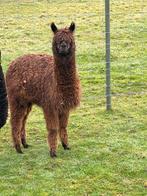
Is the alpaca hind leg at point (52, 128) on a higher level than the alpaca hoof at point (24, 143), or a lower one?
higher

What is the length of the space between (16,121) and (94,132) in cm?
141

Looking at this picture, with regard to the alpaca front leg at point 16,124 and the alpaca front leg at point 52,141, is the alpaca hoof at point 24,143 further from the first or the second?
the alpaca front leg at point 52,141

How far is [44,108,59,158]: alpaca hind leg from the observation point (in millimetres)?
7238

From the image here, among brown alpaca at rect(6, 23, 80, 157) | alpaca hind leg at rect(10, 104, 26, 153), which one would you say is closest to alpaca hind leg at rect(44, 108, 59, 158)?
brown alpaca at rect(6, 23, 80, 157)

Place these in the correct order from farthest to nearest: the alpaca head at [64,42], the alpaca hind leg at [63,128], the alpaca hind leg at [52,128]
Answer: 1. the alpaca hind leg at [63,128]
2. the alpaca hind leg at [52,128]
3. the alpaca head at [64,42]

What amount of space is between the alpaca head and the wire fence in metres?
2.39

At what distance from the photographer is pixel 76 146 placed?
25.6ft

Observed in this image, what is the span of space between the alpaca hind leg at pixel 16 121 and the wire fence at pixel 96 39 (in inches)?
94.2

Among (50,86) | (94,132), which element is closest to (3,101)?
(50,86)

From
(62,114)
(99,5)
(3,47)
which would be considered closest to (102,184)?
(62,114)

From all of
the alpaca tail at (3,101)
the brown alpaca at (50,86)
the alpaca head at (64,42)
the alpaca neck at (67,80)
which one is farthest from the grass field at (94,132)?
the alpaca head at (64,42)

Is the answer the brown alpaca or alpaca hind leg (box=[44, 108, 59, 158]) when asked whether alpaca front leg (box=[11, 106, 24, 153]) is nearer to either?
the brown alpaca

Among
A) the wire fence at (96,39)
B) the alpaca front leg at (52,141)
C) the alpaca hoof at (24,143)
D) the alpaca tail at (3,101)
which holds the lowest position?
the wire fence at (96,39)

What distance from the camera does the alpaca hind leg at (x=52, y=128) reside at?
7238 mm
